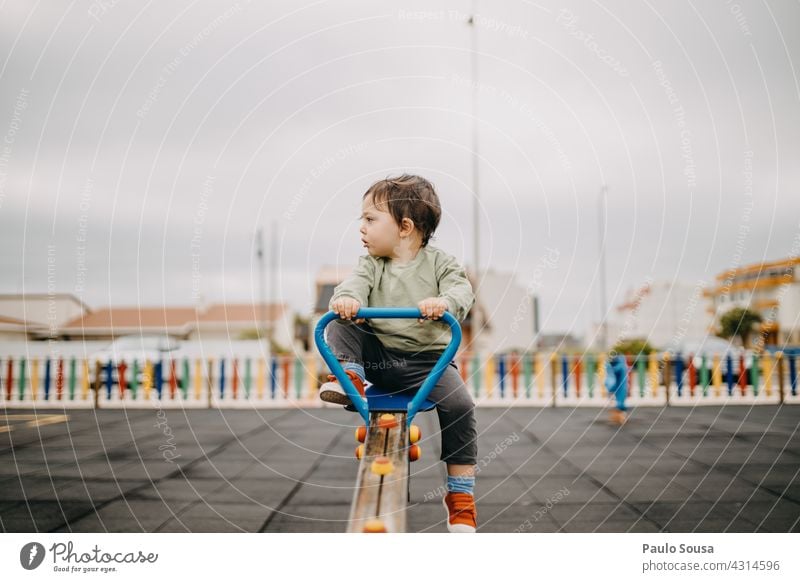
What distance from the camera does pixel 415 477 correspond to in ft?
14.3

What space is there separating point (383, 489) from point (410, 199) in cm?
92

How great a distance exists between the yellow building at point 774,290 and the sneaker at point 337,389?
2370mm

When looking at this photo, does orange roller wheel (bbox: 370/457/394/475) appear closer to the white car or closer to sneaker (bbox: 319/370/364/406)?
sneaker (bbox: 319/370/364/406)

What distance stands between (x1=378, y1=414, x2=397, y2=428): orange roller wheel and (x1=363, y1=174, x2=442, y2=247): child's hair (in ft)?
2.08

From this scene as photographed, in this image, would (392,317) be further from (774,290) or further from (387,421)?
(774,290)

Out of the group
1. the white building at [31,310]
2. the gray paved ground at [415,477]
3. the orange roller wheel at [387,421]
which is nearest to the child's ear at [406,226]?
the orange roller wheel at [387,421]

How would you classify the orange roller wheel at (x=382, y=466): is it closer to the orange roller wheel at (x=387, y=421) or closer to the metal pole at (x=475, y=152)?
the orange roller wheel at (x=387, y=421)

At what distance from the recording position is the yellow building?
3.22m

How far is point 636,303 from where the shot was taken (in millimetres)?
4164

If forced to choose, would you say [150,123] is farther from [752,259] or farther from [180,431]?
[180,431]

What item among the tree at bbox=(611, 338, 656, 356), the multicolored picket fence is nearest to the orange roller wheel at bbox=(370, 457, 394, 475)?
the tree at bbox=(611, 338, 656, 356)

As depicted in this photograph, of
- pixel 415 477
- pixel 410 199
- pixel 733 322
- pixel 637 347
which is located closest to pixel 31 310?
pixel 410 199
